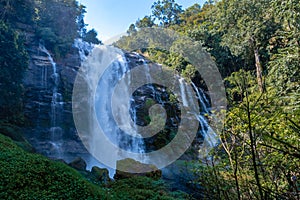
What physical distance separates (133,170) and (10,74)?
733 cm

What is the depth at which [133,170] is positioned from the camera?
Answer: 7.27m

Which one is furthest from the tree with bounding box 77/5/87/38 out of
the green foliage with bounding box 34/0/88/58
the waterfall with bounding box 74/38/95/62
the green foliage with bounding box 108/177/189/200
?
the green foliage with bounding box 108/177/189/200

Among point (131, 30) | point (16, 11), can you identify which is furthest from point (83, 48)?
point (131, 30)

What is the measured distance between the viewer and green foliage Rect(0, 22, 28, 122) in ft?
34.0

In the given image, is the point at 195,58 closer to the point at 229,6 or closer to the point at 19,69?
the point at 229,6

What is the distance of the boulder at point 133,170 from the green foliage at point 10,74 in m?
6.22

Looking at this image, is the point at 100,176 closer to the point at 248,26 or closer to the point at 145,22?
the point at 248,26

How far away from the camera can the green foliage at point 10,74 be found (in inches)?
408

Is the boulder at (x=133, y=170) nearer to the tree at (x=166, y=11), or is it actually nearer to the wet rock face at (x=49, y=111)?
the wet rock face at (x=49, y=111)

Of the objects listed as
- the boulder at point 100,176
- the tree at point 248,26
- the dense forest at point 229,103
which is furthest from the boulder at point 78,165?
the tree at point 248,26

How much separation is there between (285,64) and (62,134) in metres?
10.7

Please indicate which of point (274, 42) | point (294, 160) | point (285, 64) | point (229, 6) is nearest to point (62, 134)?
point (285, 64)

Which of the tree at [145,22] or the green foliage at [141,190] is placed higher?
the tree at [145,22]

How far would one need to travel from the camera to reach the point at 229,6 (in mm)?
17578
